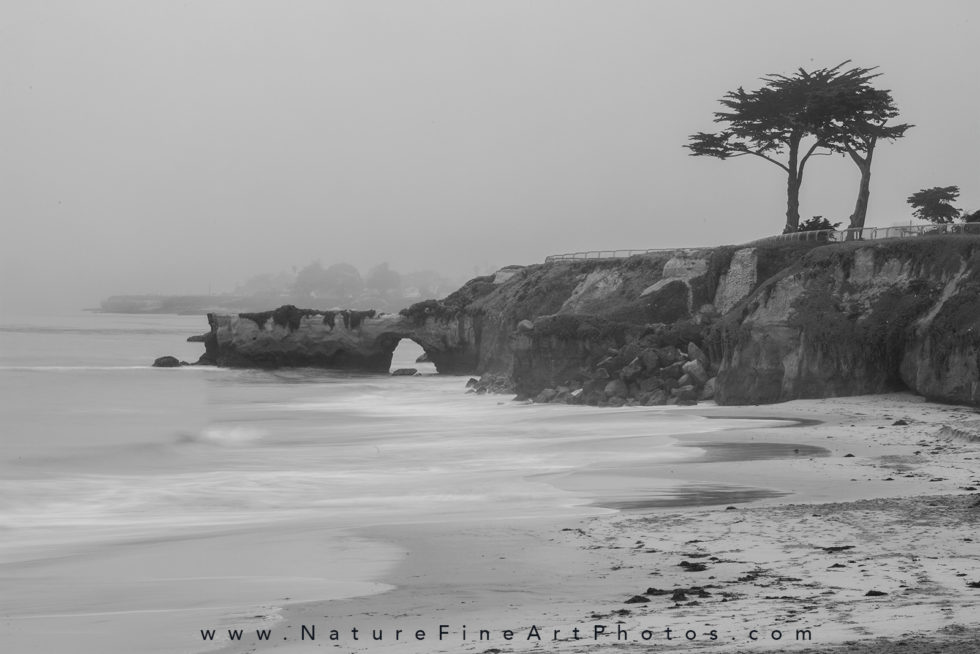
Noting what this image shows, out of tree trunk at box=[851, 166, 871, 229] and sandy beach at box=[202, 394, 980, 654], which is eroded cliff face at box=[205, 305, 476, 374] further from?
sandy beach at box=[202, 394, 980, 654]

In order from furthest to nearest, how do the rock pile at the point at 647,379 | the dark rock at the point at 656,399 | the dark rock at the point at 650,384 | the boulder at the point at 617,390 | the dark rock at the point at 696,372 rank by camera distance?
the boulder at the point at 617,390 < the dark rock at the point at 650,384 < the dark rock at the point at 696,372 < the rock pile at the point at 647,379 < the dark rock at the point at 656,399

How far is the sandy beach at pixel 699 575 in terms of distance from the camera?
7730 millimetres

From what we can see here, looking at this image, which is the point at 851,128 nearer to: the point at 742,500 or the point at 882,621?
the point at 742,500

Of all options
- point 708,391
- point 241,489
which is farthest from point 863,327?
point 241,489

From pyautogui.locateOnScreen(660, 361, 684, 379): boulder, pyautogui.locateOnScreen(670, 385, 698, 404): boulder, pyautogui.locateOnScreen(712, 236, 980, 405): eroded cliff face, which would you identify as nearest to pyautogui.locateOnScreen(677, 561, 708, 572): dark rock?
pyautogui.locateOnScreen(712, 236, 980, 405): eroded cliff face

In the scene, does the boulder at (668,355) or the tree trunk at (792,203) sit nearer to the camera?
the boulder at (668,355)

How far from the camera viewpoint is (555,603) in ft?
30.0

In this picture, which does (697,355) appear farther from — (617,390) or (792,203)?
(792,203)

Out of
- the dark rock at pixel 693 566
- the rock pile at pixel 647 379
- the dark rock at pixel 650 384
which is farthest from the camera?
the dark rock at pixel 650 384

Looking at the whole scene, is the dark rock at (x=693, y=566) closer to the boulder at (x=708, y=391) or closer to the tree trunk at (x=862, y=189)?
the boulder at (x=708, y=391)

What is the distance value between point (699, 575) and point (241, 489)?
432 inches

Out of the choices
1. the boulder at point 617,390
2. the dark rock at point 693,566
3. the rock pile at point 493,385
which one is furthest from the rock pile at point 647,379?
the dark rock at point 693,566

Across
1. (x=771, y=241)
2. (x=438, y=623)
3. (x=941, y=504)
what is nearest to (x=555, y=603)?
(x=438, y=623)

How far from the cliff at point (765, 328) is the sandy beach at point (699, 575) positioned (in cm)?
1244
